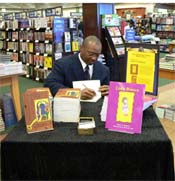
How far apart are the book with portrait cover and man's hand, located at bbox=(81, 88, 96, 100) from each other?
0.47 m

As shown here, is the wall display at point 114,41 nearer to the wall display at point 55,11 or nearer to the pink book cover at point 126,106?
the wall display at point 55,11

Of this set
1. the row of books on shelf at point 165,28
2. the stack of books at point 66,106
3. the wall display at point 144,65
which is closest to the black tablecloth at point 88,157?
the stack of books at point 66,106

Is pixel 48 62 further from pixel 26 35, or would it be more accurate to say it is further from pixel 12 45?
pixel 12 45

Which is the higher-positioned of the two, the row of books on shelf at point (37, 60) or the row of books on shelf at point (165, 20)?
the row of books on shelf at point (165, 20)

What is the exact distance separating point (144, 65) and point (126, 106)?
362 mm

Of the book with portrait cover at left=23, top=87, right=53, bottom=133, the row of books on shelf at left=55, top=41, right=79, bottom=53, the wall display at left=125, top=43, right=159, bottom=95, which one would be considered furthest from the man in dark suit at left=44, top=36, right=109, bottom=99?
the row of books on shelf at left=55, top=41, right=79, bottom=53

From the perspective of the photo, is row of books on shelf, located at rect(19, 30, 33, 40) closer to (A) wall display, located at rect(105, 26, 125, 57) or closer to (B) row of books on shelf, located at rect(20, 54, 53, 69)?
(B) row of books on shelf, located at rect(20, 54, 53, 69)

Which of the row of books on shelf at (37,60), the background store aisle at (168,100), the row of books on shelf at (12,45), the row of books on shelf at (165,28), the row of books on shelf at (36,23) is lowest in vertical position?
the background store aisle at (168,100)

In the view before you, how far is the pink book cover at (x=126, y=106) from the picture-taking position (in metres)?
1.28

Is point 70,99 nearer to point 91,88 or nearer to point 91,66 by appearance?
point 91,88

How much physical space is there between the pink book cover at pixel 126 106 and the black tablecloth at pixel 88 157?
5 cm

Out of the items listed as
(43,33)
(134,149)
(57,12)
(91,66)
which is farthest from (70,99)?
(57,12)

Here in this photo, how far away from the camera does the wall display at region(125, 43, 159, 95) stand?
1.53 meters

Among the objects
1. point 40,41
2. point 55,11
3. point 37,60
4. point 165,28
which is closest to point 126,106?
point 40,41
